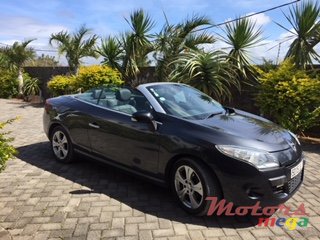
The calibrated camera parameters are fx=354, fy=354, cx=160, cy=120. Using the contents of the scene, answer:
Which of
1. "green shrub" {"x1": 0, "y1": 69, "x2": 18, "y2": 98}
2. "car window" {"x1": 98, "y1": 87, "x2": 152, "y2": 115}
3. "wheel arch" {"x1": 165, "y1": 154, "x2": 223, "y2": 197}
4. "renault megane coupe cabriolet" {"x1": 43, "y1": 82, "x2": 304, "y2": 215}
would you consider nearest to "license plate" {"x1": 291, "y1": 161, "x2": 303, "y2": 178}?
"renault megane coupe cabriolet" {"x1": 43, "y1": 82, "x2": 304, "y2": 215}

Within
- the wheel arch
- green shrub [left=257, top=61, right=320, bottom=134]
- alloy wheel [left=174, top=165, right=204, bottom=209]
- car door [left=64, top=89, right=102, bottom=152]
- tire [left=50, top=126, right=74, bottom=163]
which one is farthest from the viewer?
green shrub [left=257, top=61, right=320, bottom=134]

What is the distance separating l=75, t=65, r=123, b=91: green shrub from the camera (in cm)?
1120

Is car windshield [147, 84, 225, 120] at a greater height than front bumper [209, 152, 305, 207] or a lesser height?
greater

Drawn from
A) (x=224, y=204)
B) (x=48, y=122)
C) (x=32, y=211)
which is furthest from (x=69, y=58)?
(x=224, y=204)

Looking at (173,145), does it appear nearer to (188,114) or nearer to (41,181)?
(188,114)

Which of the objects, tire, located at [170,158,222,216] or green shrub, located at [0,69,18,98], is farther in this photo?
green shrub, located at [0,69,18,98]

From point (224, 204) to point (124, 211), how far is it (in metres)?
1.13

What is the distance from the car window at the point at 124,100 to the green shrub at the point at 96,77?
19.7 ft

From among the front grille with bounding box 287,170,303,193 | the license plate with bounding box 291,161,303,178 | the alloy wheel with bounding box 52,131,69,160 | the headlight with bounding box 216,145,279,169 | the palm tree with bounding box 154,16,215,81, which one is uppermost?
the palm tree with bounding box 154,16,215,81

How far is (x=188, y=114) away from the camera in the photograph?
4.30m

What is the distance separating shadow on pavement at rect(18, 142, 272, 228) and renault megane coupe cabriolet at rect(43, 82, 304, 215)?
16 cm

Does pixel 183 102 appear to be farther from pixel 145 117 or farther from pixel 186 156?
pixel 186 156

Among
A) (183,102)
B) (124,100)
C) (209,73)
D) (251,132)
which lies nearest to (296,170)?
(251,132)

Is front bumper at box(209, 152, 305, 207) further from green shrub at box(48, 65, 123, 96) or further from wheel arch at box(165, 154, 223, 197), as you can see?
green shrub at box(48, 65, 123, 96)
